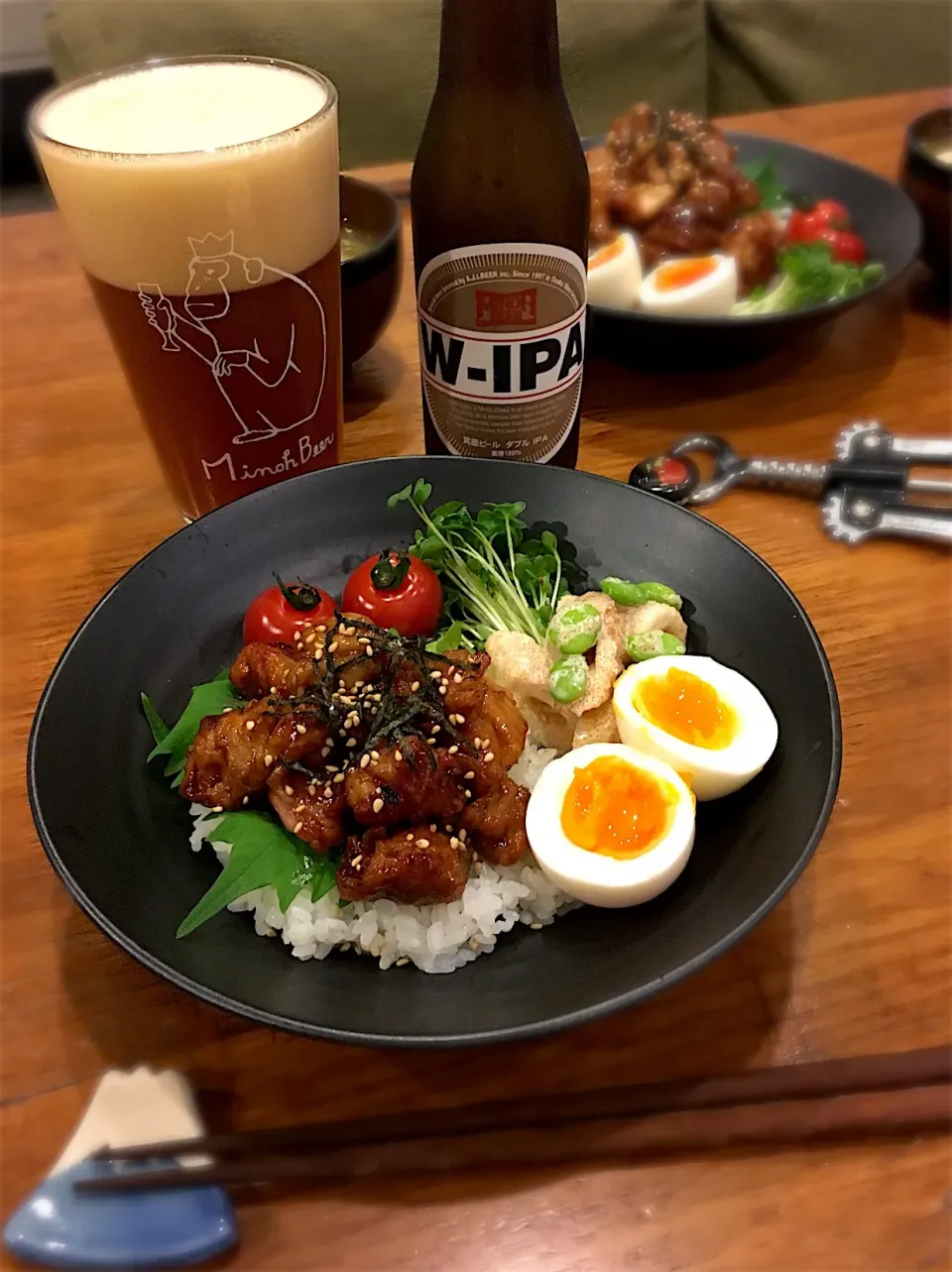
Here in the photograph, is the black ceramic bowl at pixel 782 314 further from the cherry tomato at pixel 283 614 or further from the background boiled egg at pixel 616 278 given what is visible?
the cherry tomato at pixel 283 614

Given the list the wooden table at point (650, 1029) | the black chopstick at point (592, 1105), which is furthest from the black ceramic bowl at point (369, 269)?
the black chopstick at point (592, 1105)

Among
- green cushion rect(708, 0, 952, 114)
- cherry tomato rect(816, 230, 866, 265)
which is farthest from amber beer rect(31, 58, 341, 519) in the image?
green cushion rect(708, 0, 952, 114)

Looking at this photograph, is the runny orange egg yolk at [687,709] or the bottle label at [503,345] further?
the bottle label at [503,345]

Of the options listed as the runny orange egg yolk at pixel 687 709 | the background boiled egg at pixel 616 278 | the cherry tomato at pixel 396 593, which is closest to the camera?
the runny orange egg yolk at pixel 687 709

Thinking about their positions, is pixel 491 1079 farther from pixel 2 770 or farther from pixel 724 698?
pixel 2 770

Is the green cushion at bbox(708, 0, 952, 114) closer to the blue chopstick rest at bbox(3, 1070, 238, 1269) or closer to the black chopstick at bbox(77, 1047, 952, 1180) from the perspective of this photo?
the black chopstick at bbox(77, 1047, 952, 1180)
